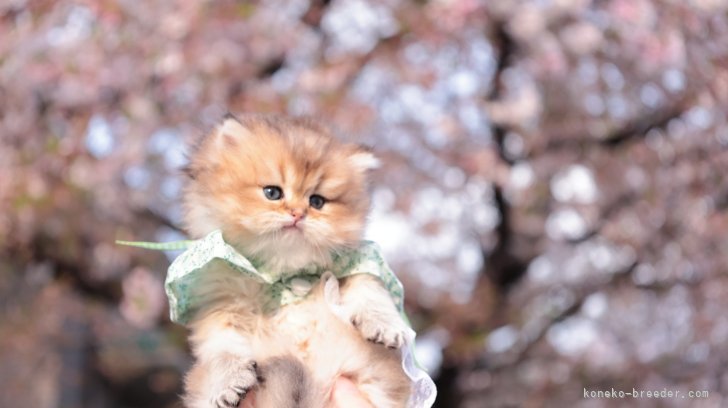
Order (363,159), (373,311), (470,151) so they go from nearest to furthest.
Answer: (373,311) → (363,159) → (470,151)

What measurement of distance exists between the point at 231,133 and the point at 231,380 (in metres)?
0.56

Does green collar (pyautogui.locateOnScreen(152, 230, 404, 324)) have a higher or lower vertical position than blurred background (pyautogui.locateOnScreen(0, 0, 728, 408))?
higher

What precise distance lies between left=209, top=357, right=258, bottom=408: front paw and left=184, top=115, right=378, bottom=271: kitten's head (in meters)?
0.24

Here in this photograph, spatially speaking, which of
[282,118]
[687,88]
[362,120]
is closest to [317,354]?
[282,118]

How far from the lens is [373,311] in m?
1.68

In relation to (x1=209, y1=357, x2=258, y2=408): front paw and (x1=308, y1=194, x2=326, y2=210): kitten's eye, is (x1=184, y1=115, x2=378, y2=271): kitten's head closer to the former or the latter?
(x1=308, y1=194, x2=326, y2=210): kitten's eye

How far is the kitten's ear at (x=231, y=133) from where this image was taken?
177cm

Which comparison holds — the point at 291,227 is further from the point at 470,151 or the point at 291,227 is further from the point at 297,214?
the point at 470,151

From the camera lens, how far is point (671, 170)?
5.89 m

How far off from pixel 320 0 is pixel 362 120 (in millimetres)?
875

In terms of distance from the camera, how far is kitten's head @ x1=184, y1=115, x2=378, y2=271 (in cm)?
168

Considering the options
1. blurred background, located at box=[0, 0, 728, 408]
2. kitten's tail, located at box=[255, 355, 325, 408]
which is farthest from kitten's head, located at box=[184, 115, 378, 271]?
blurred background, located at box=[0, 0, 728, 408]

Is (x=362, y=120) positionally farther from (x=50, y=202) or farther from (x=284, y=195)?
(x=284, y=195)

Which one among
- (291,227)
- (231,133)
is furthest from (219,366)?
(231,133)
